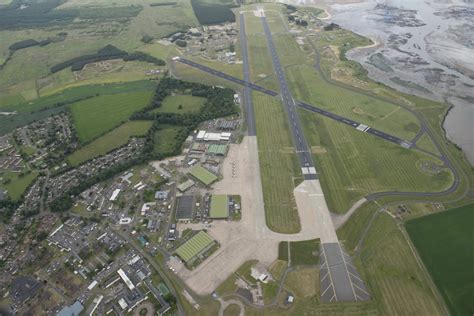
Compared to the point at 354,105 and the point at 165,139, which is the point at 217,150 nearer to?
the point at 165,139

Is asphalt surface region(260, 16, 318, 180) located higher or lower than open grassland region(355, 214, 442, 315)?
higher

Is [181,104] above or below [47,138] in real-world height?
above

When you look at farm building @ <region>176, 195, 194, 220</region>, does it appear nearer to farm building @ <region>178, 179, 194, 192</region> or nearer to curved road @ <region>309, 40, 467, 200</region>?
farm building @ <region>178, 179, 194, 192</region>

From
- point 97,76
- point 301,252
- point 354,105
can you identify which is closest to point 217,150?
point 301,252

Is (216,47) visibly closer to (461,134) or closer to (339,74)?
(339,74)

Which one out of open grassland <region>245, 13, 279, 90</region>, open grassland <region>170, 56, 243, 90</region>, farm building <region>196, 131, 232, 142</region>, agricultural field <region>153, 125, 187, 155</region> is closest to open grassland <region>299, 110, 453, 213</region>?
farm building <region>196, 131, 232, 142</region>

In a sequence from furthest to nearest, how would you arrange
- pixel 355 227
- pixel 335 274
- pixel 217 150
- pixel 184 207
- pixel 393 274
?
pixel 217 150, pixel 184 207, pixel 355 227, pixel 335 274, pixel 393 274
